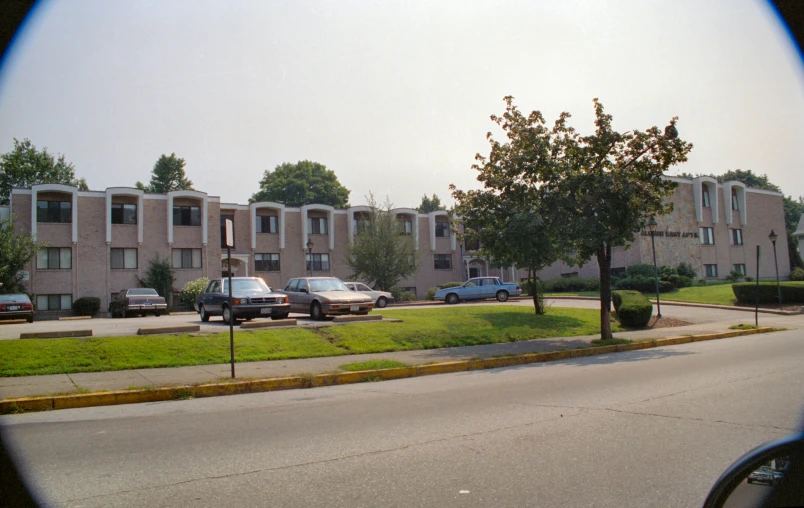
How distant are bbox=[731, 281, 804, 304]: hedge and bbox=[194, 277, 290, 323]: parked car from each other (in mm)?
23695

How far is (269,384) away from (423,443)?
5.31 meters

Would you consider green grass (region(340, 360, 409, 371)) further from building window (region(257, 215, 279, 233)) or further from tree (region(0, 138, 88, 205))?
tree (region(0, 138, 88, 205))

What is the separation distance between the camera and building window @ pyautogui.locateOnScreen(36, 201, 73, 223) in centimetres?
3862

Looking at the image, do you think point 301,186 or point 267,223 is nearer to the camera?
point 267,223

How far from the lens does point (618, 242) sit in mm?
16297

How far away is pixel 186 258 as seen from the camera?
4250 cm

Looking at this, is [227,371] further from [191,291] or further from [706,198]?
[706,198]

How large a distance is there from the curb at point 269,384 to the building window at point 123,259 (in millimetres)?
33699

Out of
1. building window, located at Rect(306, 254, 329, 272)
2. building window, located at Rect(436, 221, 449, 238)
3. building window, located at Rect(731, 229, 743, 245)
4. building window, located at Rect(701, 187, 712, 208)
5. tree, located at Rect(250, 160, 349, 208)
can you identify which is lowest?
building window, located at Rect(306, 254, 329, 272)

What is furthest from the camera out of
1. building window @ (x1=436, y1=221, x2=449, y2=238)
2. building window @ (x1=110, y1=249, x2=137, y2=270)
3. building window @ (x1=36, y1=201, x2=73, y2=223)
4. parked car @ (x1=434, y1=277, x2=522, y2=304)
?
building window @ (x1=436, y1=221, x2=449, y2=238)

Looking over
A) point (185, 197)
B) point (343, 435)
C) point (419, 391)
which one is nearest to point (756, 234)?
point (185, 197)

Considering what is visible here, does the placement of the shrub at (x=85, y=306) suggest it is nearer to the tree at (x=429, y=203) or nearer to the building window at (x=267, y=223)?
the building window at (x=267, y=223)

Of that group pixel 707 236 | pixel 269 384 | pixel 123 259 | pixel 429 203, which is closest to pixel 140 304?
pixel 123 259

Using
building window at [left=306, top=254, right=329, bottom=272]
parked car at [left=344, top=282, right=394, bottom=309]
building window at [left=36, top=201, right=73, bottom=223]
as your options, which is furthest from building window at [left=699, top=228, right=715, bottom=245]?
building window at [left=36, top=201, right=73, bottom=223]
